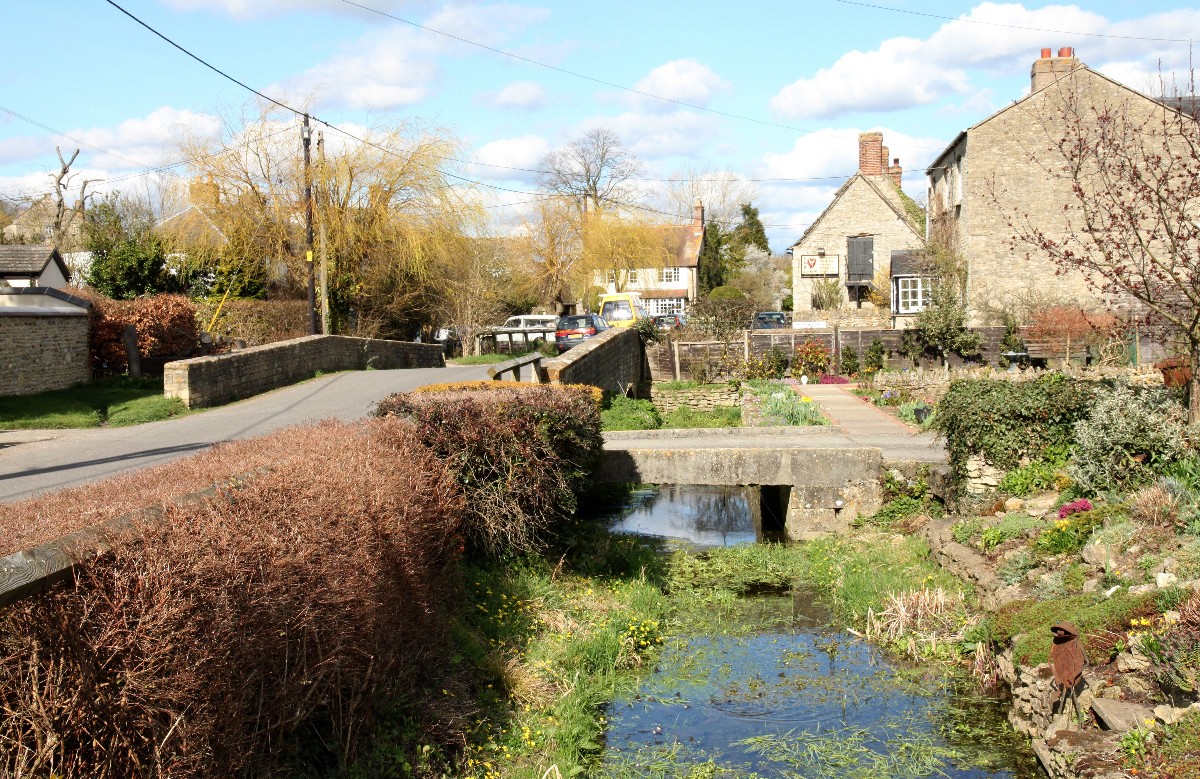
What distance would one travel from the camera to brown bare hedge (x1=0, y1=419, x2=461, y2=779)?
4043mm

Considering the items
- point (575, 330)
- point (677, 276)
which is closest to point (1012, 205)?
point (575, 330)

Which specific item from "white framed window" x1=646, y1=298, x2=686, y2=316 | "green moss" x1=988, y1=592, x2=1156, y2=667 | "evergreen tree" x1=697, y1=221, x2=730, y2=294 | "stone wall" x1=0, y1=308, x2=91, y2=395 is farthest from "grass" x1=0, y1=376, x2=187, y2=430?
"evergreen tree" x1=697, y1=221, x2=730, y2=294

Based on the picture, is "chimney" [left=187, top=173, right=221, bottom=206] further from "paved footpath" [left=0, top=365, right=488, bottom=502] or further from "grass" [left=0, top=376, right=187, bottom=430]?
"grass" [left=0, top=376, right=187, bottom=430]

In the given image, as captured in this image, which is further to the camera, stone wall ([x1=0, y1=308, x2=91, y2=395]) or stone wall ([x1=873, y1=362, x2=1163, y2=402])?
stone wall ([x1=873, y1=362, x2=1163, y2=402])

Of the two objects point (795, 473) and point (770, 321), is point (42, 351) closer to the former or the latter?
point (795, 473)

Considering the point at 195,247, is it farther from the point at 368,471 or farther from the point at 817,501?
the point at 368,471

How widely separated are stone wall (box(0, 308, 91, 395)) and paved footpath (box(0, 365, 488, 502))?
3.12 m

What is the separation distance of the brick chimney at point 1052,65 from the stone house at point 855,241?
12.9m

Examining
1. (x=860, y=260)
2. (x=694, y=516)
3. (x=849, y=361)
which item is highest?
(x=860, y=260)

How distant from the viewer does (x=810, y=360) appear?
30.4 metres

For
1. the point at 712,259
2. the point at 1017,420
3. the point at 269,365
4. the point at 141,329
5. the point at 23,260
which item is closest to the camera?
the point at 1017,420

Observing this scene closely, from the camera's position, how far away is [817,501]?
14086 mm

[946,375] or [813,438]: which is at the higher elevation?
[946,375]

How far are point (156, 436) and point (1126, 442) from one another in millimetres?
12636
